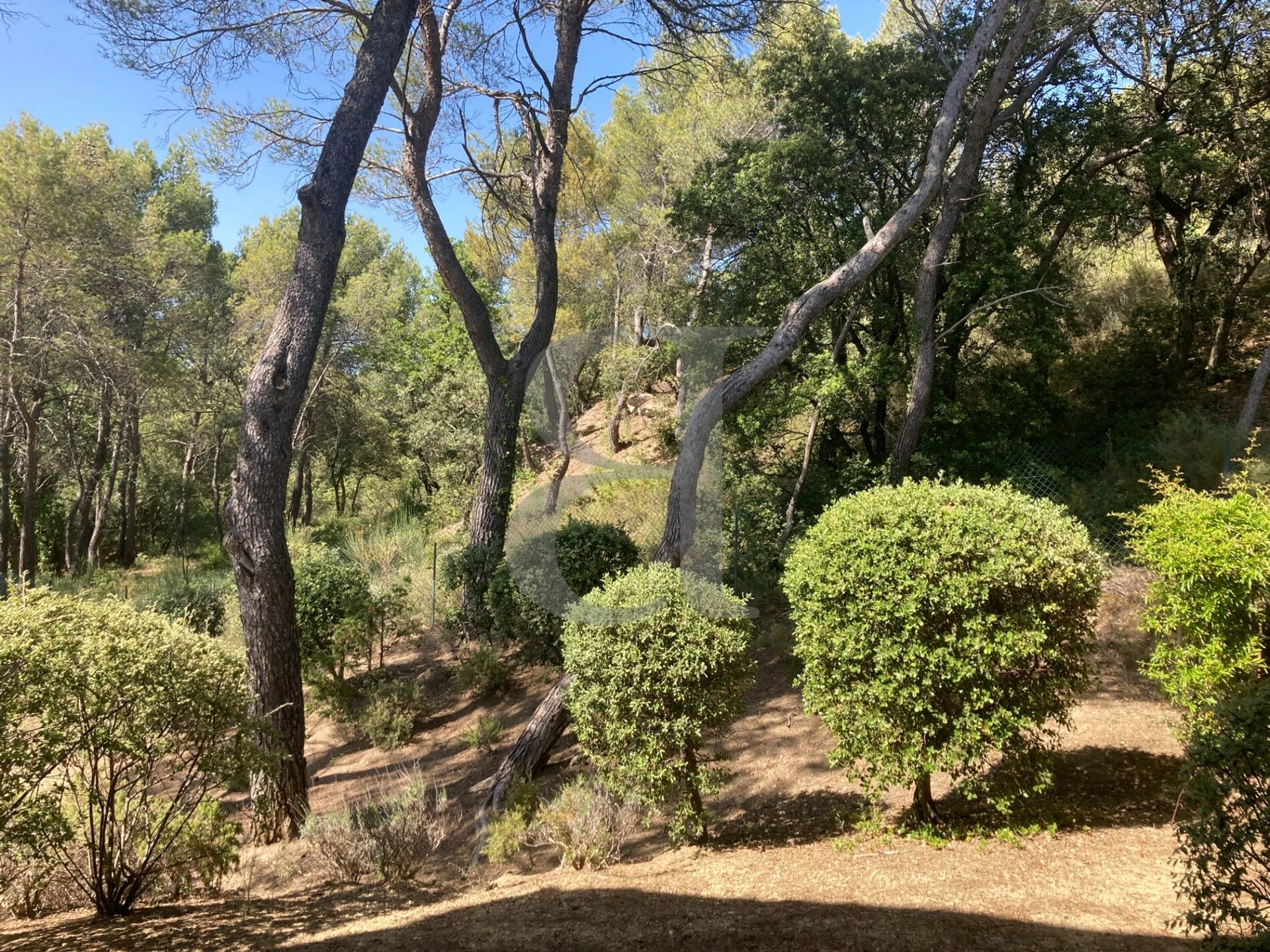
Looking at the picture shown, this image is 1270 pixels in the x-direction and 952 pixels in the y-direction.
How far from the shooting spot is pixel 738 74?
9320 millimetres

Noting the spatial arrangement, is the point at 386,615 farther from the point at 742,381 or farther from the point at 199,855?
the point at 742,381

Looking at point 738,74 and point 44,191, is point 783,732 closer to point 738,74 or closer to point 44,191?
point 738,74

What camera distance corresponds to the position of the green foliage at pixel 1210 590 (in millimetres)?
3738

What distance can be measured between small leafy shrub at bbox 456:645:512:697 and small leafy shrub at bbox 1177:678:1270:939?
268 inches

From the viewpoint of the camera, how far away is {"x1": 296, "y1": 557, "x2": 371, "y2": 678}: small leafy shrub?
8.25 m

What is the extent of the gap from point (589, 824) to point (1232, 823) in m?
3.32

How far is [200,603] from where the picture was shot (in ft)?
37.4

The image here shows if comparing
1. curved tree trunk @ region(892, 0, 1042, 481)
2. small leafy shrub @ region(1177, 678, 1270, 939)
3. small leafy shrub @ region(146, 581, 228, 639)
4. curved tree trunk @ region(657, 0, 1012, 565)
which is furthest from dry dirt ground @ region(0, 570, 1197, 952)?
small leafy shrub @ region(146, 581, 228, 639)

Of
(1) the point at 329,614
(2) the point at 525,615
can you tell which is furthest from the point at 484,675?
(1) the point at 329,614

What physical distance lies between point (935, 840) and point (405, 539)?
11.5 m

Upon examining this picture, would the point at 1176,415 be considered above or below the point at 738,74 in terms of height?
below

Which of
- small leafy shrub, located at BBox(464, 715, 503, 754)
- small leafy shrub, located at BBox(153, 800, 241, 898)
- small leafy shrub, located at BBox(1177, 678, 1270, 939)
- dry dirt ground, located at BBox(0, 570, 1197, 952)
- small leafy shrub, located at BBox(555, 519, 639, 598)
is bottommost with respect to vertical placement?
small leafy shrub, located at BBox(464, 715, 503, 754)

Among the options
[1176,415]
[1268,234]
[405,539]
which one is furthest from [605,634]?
[1268,234]

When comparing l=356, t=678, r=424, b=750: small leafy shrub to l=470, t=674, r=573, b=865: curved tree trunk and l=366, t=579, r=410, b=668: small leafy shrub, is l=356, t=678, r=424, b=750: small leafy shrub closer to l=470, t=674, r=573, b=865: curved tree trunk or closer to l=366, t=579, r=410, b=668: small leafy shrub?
l=366, t=579, r=410, b=668: small leafy shrub
